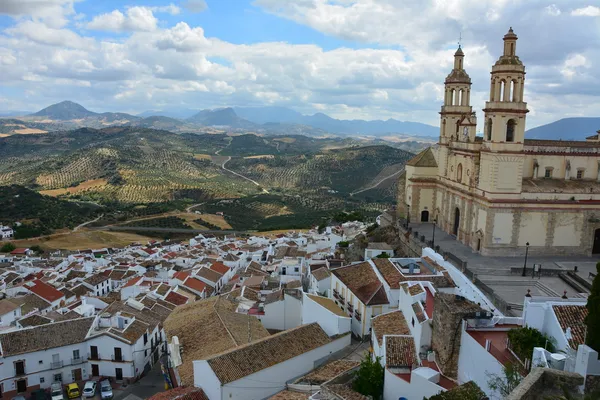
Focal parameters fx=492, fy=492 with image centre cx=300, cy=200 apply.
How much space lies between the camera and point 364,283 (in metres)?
20.9

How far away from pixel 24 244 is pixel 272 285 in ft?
127

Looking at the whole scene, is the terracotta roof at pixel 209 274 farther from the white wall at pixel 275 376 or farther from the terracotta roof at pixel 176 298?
the white wall at pixel 275 376

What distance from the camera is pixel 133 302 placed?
25.0 metres

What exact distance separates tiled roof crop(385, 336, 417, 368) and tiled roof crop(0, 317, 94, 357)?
13655mm

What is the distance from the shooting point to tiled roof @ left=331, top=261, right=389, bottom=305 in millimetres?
19406

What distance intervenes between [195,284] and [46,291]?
341 inches

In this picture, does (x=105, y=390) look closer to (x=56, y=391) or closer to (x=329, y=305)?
(x=56, y=391)

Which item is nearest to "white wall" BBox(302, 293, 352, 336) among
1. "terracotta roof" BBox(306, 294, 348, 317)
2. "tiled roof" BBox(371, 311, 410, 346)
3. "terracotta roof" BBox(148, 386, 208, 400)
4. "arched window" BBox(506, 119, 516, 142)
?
"terracotta roof" BBox(306, 294, 348, 317)

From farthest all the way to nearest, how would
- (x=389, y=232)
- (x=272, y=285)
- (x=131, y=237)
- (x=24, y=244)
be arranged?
(x=131, y=237) < (x=24, y=244) < (x=389, y=232) < (x=272, y=285)

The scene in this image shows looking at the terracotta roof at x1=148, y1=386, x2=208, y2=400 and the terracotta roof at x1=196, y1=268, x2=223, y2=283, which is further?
the terracotta roof at x1=196, y1=268, x2=223, y2=283

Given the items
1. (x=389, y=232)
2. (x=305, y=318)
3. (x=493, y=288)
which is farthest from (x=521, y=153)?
(x=305, y=318)

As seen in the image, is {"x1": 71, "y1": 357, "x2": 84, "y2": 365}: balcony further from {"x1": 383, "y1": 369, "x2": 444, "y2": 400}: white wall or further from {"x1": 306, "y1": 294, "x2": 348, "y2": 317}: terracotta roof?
{"x1": 383, "y1": 369, "x2": 444, "y2": 400}: white wall

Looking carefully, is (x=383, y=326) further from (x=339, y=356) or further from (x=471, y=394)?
(x=471, y=394)

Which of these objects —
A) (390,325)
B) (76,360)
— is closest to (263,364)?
(390,325)
